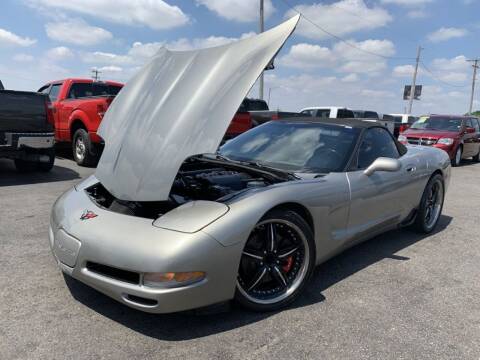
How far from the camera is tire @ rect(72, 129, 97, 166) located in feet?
27.1

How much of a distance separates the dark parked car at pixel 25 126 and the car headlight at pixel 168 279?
5.35m

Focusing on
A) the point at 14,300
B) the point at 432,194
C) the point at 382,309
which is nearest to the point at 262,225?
the point at 382,309

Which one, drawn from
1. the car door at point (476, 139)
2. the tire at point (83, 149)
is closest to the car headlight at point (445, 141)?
the car door at point (476, 139)

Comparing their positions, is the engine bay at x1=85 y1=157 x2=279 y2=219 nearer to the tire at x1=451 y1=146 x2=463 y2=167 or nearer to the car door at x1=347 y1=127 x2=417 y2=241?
the car door at x1=347 y1=127 x2=417 y2=241

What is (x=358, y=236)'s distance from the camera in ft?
11.4

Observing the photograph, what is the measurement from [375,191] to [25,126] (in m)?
5.74

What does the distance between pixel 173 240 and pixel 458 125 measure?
12.7m

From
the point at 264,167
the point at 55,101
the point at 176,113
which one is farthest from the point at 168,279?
the point at 55,101

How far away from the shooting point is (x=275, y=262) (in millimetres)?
2791

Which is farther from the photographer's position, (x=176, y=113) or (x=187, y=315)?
(x=176, y=113)

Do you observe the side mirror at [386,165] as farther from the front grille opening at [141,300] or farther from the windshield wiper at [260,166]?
the front grille opening at [141,300]

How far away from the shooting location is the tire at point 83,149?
27.1ft

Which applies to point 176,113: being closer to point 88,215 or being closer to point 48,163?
point 88,215

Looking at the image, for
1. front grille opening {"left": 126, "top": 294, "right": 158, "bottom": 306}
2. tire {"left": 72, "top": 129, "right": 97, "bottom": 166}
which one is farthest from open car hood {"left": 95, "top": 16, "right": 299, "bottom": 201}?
tire {"left": 72, "top": 129, "right": 97, "bottom": 166}
